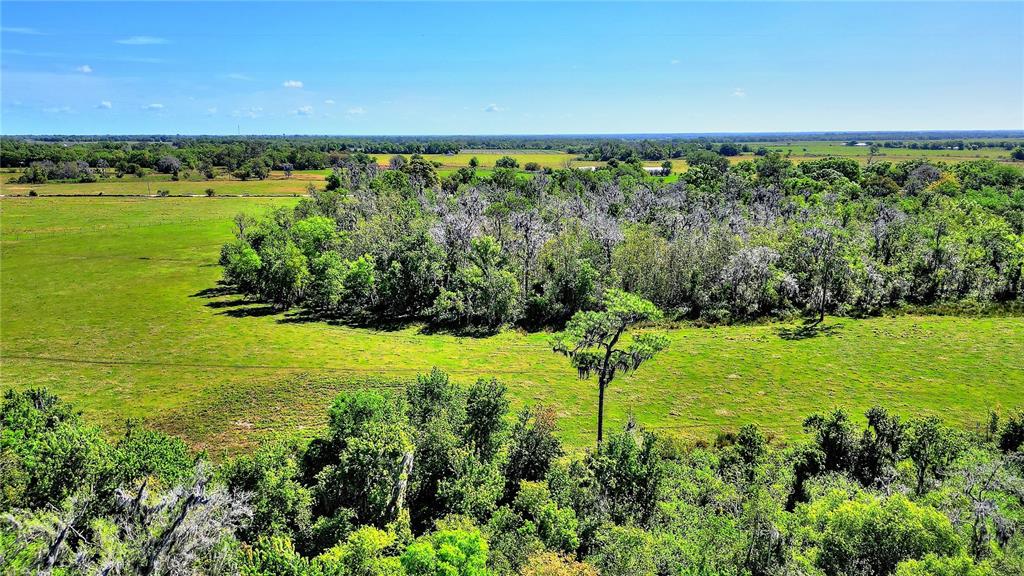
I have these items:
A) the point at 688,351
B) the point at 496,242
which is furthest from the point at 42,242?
the point at 688,351

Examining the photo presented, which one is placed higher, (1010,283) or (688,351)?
(1010,283)

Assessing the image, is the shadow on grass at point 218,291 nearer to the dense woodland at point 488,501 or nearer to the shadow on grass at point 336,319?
the shadow on grass at point 336,319

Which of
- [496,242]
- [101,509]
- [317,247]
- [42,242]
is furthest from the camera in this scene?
[42,242]

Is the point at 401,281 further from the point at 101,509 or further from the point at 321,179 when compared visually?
the point at 321,179

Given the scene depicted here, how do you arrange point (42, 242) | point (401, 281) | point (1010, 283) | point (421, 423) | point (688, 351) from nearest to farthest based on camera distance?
point (421, 423) < point (688, 351) < point (1010, 283) < point (401, 281) < point (42, 242)

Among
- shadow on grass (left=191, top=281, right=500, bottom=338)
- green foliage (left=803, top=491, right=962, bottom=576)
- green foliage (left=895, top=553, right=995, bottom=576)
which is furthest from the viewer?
shadow on grass (left=191, top=281, right=500, bottom=338)

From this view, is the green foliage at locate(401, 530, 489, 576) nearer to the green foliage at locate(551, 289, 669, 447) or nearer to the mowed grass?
the green foliage at locate(551, 289, 669, 447)

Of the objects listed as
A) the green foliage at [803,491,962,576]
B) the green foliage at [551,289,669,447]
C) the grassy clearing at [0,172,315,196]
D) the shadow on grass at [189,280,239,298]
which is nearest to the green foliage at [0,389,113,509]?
the green foliage at [551,289,669,447]
